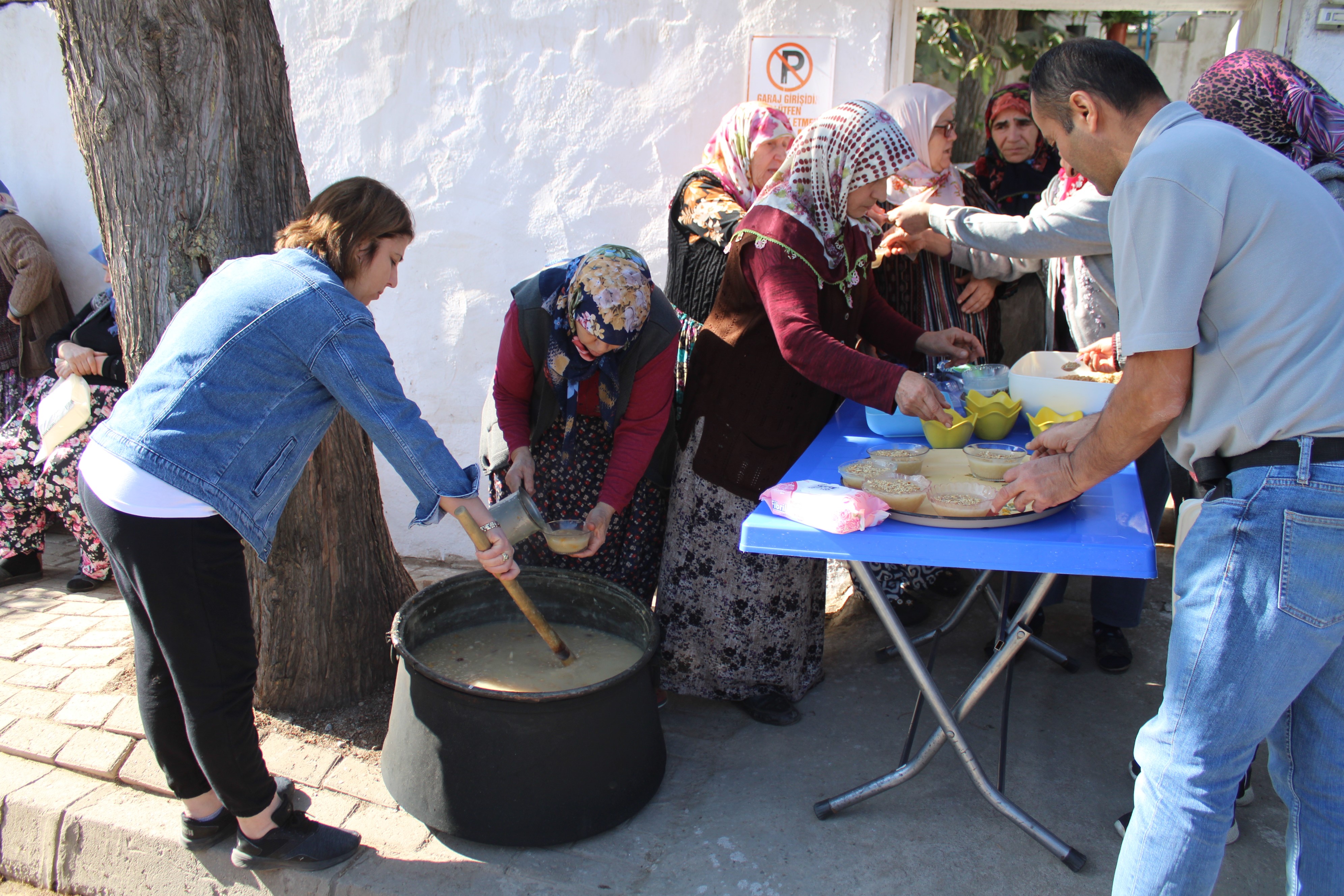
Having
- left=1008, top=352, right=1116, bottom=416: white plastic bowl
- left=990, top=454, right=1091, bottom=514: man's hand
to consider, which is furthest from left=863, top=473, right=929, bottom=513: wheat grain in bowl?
left=1008, top=352, right=1116, bottom=416: white plastic bowl

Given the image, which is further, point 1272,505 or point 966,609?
point 966,609

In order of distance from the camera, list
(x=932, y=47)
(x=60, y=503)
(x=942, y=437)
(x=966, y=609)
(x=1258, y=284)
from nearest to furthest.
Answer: (x=1258, y=284)
(x=942, y=437)
(x=966, y=609)
(x=60, y=503)
(x=932, y=47)

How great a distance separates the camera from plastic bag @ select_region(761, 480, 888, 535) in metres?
1.85

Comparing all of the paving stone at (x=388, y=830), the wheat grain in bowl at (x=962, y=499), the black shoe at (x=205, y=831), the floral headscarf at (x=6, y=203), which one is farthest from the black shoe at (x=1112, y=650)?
the floral headscarf at (x=6, y=203)

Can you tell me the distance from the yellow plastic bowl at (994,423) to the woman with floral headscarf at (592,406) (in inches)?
36.6

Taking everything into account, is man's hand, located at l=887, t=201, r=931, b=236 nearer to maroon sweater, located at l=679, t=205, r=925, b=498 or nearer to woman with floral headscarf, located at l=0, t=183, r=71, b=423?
maroon sweater, located at l=679, t=205, r=925, b=498

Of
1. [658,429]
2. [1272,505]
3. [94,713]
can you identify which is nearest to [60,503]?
[94,713]

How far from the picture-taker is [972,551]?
5.87 ft

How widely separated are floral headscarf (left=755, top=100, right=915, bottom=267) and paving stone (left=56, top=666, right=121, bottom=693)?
2828 millimetres

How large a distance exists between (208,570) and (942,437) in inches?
73.4

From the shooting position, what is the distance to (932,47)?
4.89m

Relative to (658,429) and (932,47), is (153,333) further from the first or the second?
(932,47)

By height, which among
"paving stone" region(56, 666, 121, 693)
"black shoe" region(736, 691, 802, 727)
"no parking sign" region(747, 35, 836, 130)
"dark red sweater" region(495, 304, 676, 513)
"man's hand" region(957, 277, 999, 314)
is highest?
"no parking sign" region(747, 35, 836, 130)

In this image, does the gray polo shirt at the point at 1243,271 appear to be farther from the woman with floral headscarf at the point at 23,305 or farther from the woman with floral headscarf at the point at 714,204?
the woman with floral headscarf at the point at 23,305
